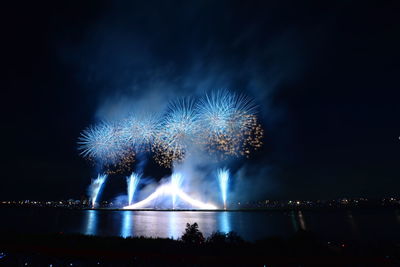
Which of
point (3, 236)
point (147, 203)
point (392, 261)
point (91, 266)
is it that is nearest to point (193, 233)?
point (91, 266)

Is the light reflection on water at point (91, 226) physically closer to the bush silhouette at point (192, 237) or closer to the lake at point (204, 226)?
the lake at point (204, 226)

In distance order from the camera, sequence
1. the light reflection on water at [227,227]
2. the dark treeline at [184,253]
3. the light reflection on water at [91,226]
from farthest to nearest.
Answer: the light reflection on water at [227,227] < the light reflection on water at [91,226] < the dark treeline at [184,253]

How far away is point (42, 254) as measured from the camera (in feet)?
37.1

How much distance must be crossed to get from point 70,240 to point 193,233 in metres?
7.14

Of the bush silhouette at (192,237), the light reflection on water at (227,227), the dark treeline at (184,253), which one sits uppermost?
the light reflection on water at (227,227)

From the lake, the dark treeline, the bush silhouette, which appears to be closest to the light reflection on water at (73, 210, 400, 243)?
the lake

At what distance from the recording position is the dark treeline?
34.4 ft

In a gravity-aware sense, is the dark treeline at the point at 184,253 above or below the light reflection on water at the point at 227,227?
below

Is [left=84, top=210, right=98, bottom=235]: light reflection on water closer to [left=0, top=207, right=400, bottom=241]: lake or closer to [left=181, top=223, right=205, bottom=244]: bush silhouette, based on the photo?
[left=0, top=207, right=400, bottom=241]: lake

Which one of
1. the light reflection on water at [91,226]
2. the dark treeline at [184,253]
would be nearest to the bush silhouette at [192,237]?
the dark treeline at [184,253]

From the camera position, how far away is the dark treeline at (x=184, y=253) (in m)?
10.5

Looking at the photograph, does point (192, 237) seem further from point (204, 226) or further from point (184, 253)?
point (204, 226)

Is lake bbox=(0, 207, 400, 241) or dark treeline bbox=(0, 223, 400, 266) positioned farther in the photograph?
lake bbox=(0, 207, 400, 241)

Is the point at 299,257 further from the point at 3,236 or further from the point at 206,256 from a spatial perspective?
the point at 3,236
